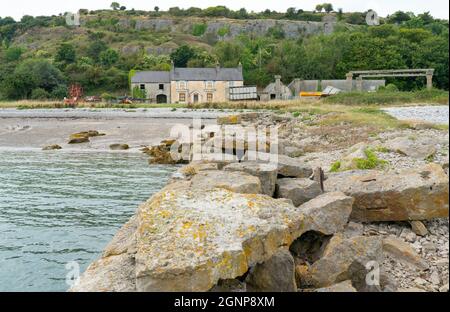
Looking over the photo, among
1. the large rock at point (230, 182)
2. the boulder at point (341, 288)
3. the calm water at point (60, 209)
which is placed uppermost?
the large rock at point (230, 182)

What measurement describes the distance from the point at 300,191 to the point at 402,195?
208 cm

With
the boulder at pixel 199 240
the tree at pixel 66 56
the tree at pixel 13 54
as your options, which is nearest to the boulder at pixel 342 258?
the boulder at pixel 199 240

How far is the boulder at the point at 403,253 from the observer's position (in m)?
7.33

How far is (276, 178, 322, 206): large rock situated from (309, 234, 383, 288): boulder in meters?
2.14

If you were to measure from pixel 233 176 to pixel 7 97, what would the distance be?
83.9 m

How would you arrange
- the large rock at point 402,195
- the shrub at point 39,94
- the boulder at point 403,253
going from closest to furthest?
the boulder at point 403,253 < the large rock at point 402,195 < the shrub at point 39,94

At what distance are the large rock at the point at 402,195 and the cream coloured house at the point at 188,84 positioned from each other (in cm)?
7661

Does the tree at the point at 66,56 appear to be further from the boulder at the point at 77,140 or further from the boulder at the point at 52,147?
the boulder at the point at 52,147

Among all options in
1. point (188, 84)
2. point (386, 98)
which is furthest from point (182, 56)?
point (386, 98)

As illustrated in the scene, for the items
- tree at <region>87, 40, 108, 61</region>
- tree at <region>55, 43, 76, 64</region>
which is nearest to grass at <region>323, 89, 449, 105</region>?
tree at <region>55, 43, 76, 64</region>

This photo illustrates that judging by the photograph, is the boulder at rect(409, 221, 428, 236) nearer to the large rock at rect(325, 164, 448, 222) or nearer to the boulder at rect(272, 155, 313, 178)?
the large rock at rect(325, 164, 448, 222)
